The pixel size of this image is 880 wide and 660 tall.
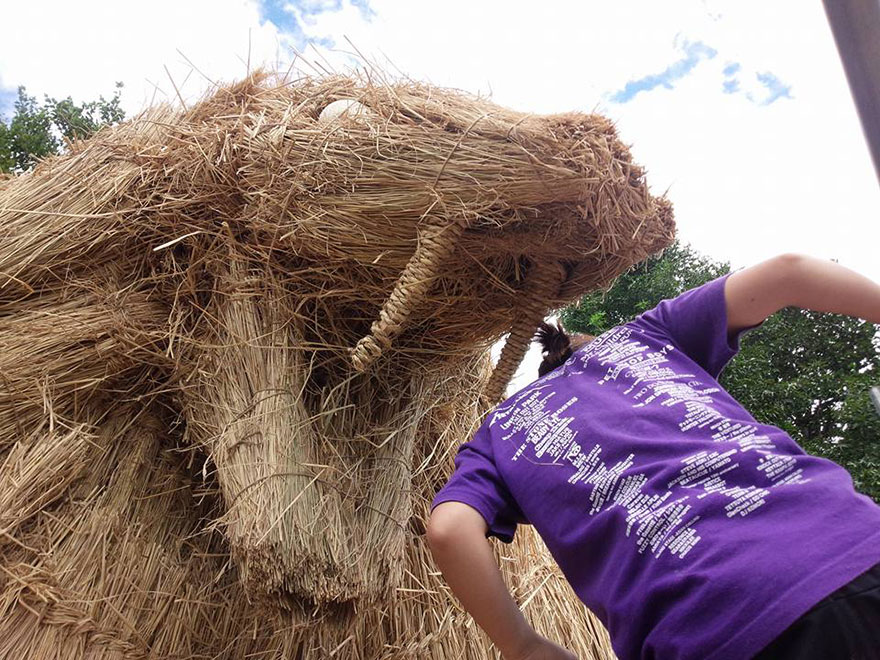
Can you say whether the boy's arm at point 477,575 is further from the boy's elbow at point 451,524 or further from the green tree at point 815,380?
the green tree at point 815,380

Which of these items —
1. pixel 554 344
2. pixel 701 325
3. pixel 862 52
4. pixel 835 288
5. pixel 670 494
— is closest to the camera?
pixel 862 52

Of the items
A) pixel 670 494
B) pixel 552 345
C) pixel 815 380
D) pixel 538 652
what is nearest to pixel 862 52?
pixel 670 494

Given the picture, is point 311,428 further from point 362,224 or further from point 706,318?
point 706,318

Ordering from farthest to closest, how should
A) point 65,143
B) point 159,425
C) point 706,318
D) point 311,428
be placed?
point 65,143, point 159,425, point 311,428, point 706,318

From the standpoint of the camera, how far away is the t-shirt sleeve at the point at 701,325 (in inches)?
42.1

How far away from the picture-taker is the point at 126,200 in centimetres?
153

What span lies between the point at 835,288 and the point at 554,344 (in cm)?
48

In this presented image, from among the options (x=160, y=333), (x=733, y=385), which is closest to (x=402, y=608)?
(x=160, y=333)

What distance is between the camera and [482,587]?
93 cm

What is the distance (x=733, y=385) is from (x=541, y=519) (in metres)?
4.06

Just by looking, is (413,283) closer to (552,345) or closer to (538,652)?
(552,345)

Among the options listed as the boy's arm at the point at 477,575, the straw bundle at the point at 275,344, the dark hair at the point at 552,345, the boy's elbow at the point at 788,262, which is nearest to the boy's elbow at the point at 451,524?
the boy's arm at the point at 477,575

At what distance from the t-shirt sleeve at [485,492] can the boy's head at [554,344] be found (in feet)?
0.93

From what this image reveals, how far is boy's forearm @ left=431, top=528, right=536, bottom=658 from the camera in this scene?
36.0 inches
